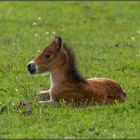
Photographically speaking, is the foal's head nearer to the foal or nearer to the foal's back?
the foal

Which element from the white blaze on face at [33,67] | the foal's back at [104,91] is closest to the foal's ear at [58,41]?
the white blaze on face at [33,67]

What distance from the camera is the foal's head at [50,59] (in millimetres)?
12016

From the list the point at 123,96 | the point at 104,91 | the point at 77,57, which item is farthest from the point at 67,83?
the point at 77,57

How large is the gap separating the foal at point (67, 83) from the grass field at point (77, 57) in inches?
10.7

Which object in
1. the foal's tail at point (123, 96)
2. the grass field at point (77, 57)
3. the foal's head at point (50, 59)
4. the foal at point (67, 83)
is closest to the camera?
the grass field at point (77, 57)

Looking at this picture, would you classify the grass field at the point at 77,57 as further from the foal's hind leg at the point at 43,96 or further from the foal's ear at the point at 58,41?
the foal's ear at the point at 58,41

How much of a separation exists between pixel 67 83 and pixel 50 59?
561mm

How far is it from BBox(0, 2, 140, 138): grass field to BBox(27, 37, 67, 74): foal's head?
0.71 meters

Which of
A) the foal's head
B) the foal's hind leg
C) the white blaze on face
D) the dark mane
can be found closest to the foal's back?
the dark mane

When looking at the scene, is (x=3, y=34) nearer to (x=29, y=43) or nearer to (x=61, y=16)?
(x=29, y=43)

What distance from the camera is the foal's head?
12016mm

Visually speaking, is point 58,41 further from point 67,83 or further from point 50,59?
point 67,83

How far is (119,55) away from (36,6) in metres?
9.61

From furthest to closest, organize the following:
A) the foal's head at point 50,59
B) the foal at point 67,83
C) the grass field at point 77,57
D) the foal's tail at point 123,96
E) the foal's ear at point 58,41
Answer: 1. the foal's tail at point 123,96
2. the foal's head at point 50,59
3. the foal's ear at point 58,41
4. the foal at point 67,83
5. the grass field at point 77,57
